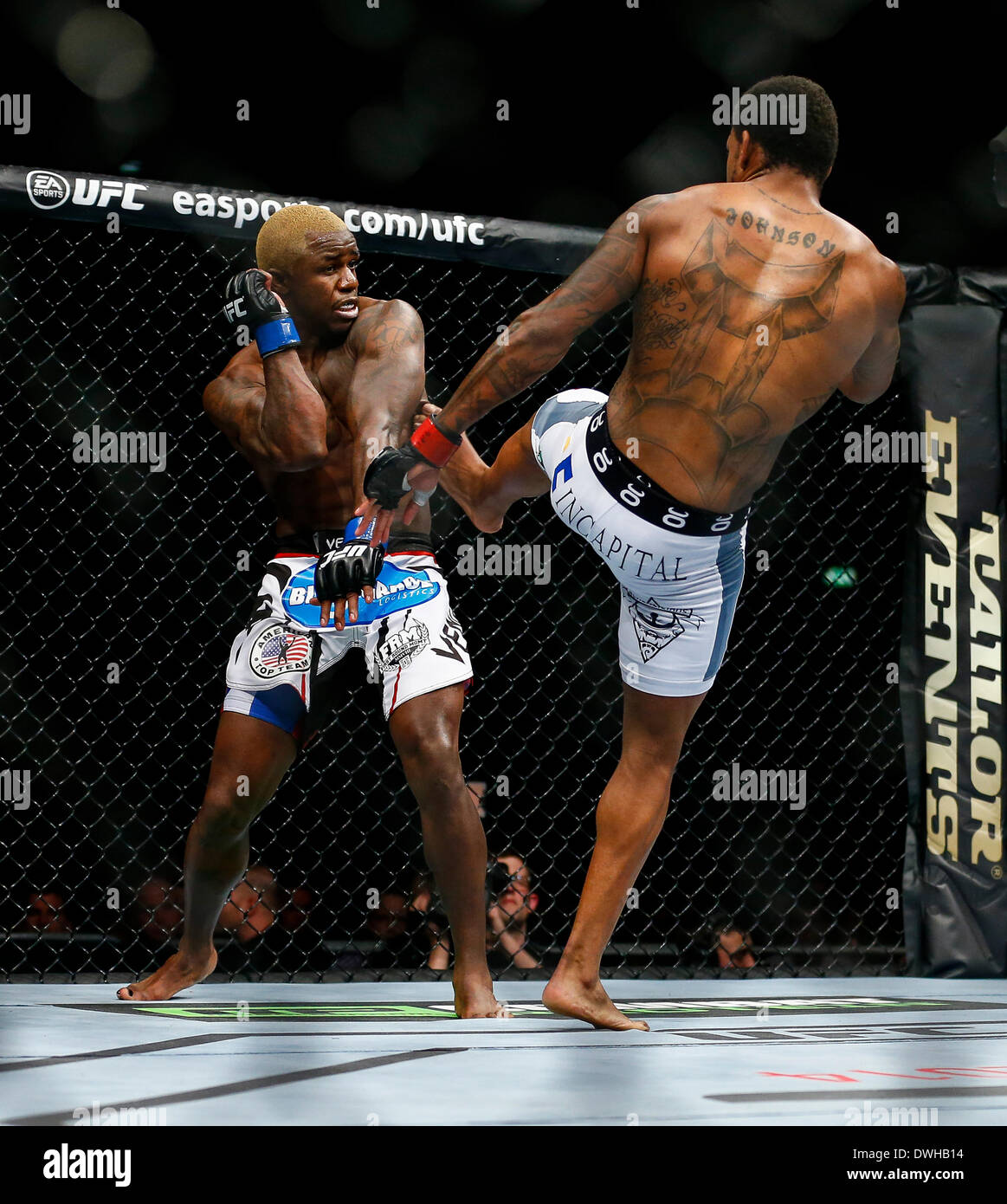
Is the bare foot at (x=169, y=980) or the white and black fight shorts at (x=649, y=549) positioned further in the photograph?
the bare foot at (x=169, y=980)

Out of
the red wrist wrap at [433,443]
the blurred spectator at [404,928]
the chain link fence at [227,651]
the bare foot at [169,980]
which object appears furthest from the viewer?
the chain link fence at [227,651]

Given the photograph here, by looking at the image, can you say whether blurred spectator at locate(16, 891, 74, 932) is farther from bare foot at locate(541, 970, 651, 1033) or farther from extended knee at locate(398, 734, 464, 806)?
bare foot at locate(541, 970, 651, 1033)

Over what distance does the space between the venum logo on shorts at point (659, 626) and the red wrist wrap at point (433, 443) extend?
0.41 metres

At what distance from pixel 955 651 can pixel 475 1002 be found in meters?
1.81

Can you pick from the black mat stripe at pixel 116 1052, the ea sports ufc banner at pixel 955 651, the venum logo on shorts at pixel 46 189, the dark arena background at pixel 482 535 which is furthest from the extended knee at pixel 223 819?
the ea sports ufc banner at pixel 955 651

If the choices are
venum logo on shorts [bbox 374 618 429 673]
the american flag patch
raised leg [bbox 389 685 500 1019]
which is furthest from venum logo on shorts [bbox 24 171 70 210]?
raised leg [bbox 389 685 500 1019]

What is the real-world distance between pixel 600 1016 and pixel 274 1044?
20.6 inches

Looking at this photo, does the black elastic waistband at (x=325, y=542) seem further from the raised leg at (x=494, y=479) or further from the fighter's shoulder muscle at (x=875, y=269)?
the fighter's shoulder muscle at (x=875, y=269)

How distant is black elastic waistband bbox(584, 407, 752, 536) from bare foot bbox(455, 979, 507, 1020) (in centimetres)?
83

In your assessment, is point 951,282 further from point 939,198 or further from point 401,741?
point 401,741

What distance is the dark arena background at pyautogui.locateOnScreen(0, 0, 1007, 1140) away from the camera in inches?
146

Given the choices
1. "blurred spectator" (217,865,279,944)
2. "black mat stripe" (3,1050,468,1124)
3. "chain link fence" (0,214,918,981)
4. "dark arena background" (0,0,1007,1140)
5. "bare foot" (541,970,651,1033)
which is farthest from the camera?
"chain link fence" (0,214,918,981)

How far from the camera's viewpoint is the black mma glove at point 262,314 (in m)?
2.54

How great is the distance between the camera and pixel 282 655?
256cm
